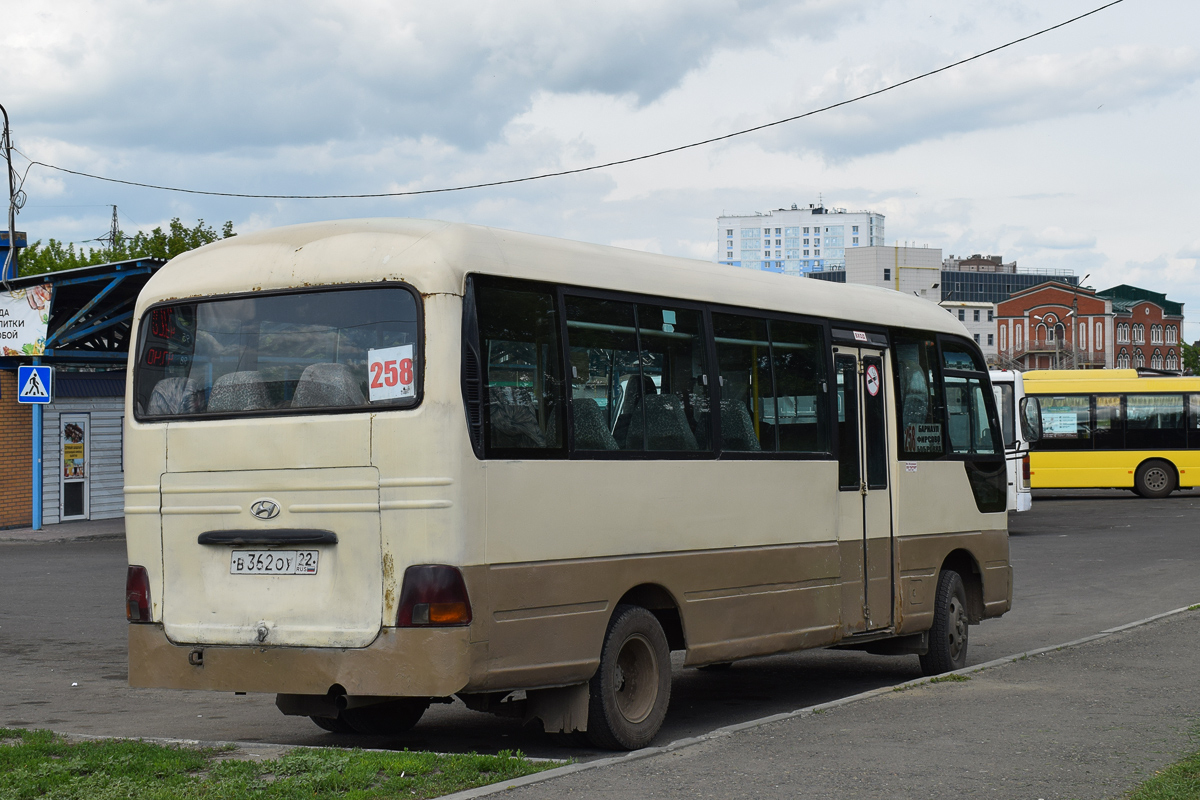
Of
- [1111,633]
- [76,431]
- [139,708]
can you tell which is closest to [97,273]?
[76,431]

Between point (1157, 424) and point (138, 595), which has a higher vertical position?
point (1157, 424)

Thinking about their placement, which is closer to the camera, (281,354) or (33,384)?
(281,354)

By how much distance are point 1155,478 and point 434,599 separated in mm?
32402

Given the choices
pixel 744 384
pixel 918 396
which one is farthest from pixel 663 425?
pixel 918 396

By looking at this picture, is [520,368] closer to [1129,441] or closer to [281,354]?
[281,354]

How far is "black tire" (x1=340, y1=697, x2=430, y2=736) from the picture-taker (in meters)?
8.66

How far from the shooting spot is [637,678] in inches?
323

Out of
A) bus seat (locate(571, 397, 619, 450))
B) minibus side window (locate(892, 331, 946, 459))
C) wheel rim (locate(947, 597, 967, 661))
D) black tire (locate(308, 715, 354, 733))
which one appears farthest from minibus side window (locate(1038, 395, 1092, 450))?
bus seat (locate(571, 397, 619, 450))

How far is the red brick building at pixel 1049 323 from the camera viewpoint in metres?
140

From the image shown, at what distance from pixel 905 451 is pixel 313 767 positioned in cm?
568

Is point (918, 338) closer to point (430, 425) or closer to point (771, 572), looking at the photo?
point (771, 572)

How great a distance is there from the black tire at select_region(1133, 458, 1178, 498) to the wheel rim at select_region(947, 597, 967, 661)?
86.7ft

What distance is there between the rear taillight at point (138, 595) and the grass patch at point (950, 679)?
198 inches

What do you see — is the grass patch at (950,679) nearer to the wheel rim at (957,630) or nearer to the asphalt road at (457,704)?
the asphalt road at (457,704)
